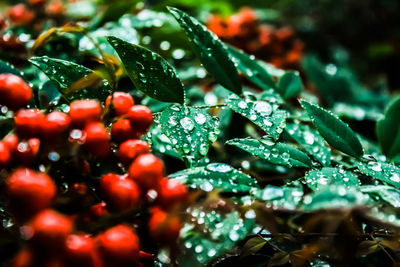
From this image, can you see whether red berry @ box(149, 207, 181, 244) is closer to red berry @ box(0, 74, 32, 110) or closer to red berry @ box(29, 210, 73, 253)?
red berry @ box(29, 210, 73, 253)

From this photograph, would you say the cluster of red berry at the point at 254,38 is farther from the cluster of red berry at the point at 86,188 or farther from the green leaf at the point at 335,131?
the cluster of red berry at the point at 86,188

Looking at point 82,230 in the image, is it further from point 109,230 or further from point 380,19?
point 380,19

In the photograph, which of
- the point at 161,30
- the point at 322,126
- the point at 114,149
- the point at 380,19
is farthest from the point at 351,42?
the point at 114,149

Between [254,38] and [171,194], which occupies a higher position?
[171,194]

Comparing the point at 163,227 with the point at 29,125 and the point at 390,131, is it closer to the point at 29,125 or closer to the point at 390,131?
the point at 29,125

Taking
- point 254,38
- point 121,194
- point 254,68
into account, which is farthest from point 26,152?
point 254,38

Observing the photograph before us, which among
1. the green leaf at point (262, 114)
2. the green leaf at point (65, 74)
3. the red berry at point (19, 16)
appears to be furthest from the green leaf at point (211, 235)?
the red berry at point (19, 16)
